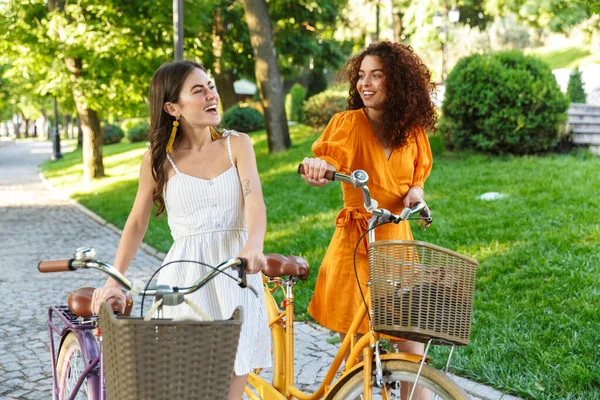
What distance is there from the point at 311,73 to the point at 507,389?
27.9 m

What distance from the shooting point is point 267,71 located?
17.1m

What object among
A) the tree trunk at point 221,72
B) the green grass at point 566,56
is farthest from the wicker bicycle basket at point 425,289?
the green grass at point 566,56

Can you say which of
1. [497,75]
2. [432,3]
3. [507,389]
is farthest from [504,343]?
[432,3]

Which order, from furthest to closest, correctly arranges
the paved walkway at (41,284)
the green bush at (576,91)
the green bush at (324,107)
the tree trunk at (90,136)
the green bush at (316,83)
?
the green bush at (316,83) → the green bush at (324,107) → the green bush at (576,91) → the tree trunk at (90,136) → the paved walkway at (41,284)

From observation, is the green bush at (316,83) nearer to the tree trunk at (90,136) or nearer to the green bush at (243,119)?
the green bush at (243,119)

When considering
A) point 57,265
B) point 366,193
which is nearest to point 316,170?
point 366,193

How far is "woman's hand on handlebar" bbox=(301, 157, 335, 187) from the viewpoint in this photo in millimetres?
2723

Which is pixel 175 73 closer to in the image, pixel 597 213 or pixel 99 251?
pixel 597 213

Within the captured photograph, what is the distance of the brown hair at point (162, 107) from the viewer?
9.30 ft

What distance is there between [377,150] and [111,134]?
39.2 meters

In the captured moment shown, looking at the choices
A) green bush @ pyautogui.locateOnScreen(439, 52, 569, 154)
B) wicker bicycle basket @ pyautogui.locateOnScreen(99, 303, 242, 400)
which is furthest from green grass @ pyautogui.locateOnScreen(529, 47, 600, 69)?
wicker bicycle basket @ pyautogui.locateOnScreen(99, 303, 242, 400)

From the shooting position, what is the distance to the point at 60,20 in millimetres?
16203

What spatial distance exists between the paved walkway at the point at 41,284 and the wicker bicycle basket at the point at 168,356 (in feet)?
7.95

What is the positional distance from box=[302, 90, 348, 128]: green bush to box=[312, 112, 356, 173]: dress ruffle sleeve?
57.5 feet
